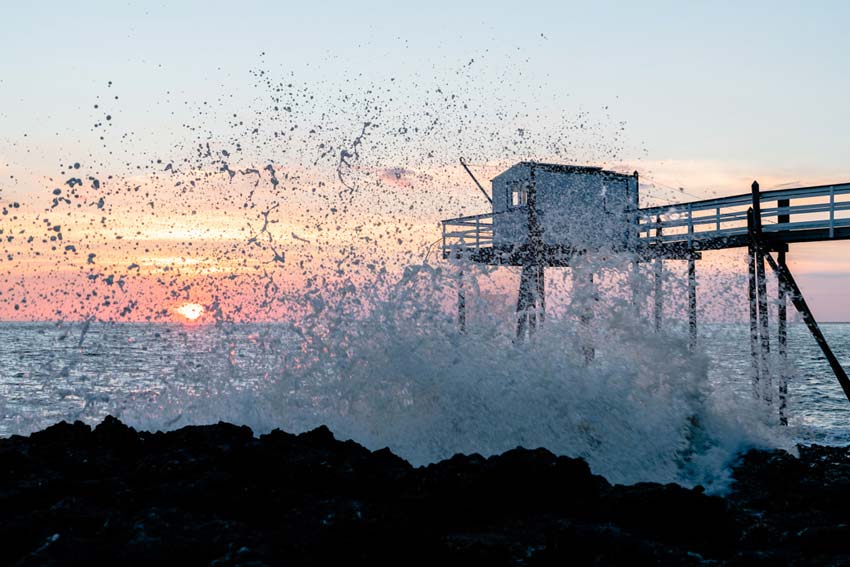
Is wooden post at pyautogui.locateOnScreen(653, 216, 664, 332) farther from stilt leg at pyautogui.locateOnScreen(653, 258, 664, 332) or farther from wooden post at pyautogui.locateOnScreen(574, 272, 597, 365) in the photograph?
wooden post at pyautogui.locateOnScreen(574, 272, 597, 365)

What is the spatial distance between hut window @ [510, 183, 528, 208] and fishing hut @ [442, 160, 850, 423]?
3cm

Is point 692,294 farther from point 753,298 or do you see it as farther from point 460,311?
point 460,311

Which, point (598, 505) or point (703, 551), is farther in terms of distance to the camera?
point (598, 505)

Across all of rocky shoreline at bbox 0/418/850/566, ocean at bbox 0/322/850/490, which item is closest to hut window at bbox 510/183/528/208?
ocean at bbox 0/322/850/490

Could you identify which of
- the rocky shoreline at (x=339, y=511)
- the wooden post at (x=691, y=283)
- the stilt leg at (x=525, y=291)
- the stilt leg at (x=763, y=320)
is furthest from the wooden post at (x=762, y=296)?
the rocky shoreline at (x=339, y=511)

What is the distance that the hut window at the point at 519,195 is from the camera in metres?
24.0

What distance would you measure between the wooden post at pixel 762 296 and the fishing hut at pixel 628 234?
20mm

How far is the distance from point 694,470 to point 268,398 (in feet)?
20.0

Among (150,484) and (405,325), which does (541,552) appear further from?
(405,325)

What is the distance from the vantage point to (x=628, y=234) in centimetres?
2105

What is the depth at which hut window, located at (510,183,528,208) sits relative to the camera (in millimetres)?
23969

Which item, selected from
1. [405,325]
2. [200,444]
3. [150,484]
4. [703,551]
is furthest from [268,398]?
[703,551]

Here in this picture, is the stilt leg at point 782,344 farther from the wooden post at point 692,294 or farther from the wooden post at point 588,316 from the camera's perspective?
the wooden post at point 588,316

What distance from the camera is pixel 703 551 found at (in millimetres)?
5445
